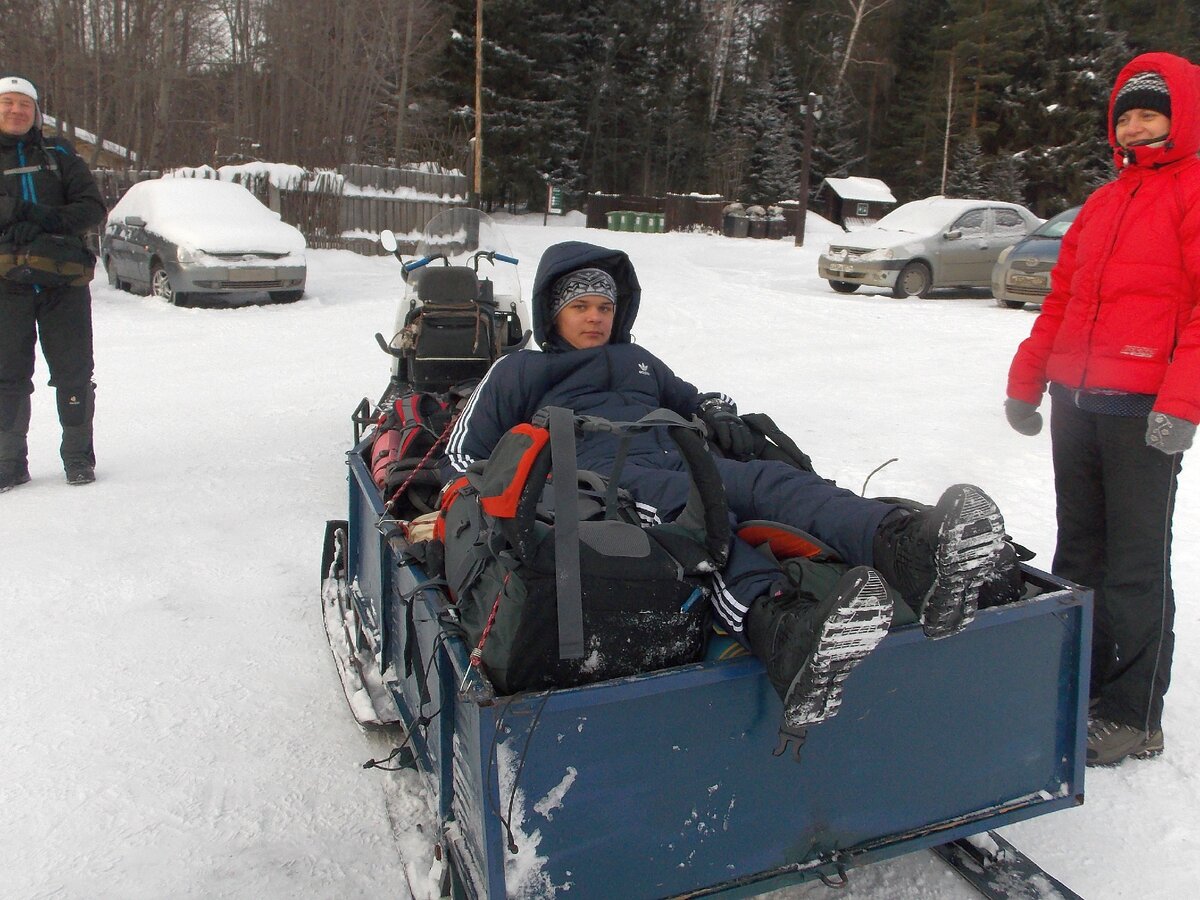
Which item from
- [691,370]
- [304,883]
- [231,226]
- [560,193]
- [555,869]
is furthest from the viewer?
[560,193]

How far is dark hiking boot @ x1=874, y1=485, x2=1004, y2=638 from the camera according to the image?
1875 millimetres

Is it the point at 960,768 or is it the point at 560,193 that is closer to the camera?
the point at 960,768

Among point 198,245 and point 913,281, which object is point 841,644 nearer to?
point 198,245

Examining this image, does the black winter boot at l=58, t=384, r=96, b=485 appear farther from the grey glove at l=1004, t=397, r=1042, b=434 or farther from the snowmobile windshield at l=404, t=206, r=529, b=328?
the grey glove at l=1004, t=397, r=1042, b=434

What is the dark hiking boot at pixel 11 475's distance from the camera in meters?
4.81

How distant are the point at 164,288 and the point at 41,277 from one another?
6711 millimetres

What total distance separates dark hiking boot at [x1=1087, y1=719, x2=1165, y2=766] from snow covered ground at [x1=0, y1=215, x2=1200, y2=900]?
0.03 meters

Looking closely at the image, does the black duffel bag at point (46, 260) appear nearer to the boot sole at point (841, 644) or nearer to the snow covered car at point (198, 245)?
the boot sole at point (841, 644)

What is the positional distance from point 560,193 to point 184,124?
1277 centimetres

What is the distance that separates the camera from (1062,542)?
298cm

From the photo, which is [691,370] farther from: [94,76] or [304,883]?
[94,76]

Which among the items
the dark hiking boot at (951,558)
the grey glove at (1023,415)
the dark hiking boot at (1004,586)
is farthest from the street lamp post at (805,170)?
the dark hiking boot at (951,558)

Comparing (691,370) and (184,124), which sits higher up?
(184,124)

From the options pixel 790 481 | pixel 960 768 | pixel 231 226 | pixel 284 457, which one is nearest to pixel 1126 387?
pixel 790 481
